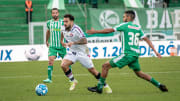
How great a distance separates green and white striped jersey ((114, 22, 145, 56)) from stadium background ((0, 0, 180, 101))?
3.46 feet

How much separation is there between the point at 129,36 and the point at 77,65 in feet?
37.5

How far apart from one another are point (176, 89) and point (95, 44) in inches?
560

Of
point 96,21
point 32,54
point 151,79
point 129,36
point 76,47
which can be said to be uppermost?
point 129,36

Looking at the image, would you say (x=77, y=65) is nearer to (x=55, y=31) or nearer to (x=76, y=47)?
(x=55, y=31)

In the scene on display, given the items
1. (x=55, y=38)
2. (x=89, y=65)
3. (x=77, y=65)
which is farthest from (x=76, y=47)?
(x=77, y=65)

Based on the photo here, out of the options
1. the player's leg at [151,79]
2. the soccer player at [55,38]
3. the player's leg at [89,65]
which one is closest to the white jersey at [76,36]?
the player's leg at [89,65]

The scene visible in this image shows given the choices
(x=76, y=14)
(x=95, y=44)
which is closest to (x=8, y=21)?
(x=76, y=14)

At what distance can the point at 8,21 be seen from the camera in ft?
101

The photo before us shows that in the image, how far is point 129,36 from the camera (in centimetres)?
1088

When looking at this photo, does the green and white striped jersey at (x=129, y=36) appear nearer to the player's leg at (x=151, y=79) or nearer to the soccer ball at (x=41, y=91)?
the player's leg at (x=151, y=79)

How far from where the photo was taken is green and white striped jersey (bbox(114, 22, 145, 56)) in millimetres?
10883

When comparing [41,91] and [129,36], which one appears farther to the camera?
[41,91]

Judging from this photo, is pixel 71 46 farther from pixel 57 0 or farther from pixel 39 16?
pixel 39 16

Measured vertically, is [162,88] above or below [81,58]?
below
